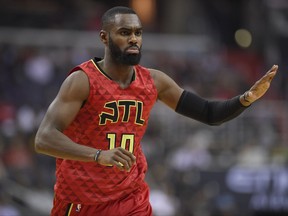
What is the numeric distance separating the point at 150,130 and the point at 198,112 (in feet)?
35.3

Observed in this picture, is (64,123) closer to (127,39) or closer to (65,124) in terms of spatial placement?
(65,124)

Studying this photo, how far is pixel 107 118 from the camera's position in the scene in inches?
280

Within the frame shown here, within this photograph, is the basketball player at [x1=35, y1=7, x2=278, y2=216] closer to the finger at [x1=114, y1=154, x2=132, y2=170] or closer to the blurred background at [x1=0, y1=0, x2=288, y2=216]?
the finger at [x1=114, y1=154, x2=132, y2=170]

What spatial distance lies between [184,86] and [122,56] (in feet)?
44.6

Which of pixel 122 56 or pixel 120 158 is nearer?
pixel 120 158

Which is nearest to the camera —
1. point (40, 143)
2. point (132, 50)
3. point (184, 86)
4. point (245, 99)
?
point (40, 143)

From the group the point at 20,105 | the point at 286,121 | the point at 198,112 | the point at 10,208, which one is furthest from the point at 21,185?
the point at 198,112

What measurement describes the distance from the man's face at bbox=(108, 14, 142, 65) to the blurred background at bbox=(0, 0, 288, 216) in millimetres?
7874

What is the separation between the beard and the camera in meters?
7.05

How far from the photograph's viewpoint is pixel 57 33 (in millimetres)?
22406

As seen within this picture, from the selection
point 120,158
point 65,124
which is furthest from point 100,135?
point 120,158

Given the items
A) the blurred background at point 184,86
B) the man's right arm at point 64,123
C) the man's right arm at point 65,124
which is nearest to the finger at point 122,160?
the man's right arm at point 65,124

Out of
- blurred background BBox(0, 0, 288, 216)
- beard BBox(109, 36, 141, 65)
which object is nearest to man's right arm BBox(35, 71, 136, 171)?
beard BBox(109, 36, 141, 65)

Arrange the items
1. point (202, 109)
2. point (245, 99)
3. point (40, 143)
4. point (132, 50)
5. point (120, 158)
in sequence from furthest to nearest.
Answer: point (202, 109), point (245, 99), point (132, 50), point (40, 143), point (120, 158)
